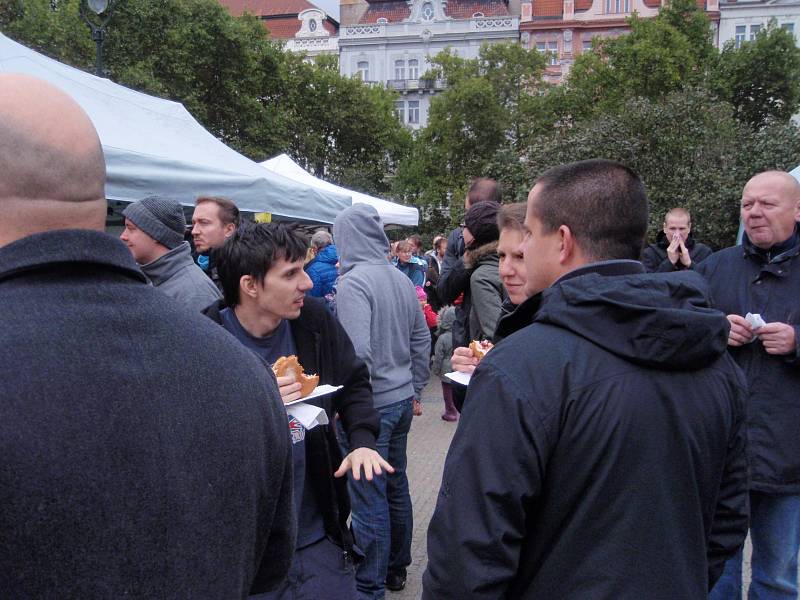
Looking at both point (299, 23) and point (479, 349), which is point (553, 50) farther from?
point (479, 349)

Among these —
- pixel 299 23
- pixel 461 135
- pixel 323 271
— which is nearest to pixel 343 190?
pixel 323 271

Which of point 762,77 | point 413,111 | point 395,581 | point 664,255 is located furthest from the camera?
point 413,111

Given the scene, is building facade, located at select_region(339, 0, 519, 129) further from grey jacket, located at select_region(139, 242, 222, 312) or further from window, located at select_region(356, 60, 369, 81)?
grey jacket, located at select_region(139, 242, 222, 312)

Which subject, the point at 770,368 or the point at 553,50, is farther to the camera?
the point at 553,50

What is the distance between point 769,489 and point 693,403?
1.64 meters

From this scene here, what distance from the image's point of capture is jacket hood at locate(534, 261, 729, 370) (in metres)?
1.53

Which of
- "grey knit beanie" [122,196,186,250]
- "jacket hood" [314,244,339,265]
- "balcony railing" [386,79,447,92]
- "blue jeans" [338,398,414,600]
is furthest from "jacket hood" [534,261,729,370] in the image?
"balcony railing" [386,79,447,92]

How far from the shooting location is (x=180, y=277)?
11.5ft

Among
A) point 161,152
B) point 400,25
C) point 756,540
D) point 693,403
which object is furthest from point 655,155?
point 400,25

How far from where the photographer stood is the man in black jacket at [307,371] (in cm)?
252

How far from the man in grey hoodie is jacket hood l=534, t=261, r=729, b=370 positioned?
2.02 meters

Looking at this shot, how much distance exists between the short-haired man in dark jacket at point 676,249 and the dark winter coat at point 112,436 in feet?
15.8

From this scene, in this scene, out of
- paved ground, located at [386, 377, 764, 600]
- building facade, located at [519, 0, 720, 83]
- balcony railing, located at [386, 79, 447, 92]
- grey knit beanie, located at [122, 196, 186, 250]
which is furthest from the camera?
balcony railing, located at [386, 79, 447, 92]

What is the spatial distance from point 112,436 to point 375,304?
8.98 ft
